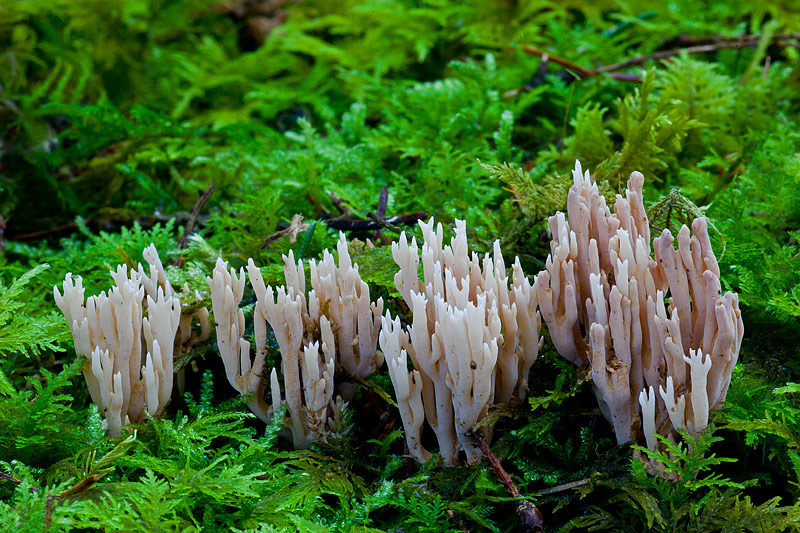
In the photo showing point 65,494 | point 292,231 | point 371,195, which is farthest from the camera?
point 371,195

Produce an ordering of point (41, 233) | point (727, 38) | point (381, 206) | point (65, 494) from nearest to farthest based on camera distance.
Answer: point (65, 494), point (381, 206), point (41, 233), point (727, 38)

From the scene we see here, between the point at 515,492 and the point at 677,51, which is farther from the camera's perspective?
the point at 677,51

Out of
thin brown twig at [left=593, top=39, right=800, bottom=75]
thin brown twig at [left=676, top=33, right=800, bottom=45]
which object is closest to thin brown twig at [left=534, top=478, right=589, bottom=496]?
thin brown twig at [left=593, top=39, right=800, bottom=75]

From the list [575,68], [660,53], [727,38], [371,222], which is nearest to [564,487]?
[371,222]

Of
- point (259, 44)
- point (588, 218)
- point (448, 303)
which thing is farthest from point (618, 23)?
point (448, 303)

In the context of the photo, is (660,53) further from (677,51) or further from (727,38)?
(727,38)

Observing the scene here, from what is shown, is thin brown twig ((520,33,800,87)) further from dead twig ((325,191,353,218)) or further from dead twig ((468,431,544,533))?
dead twig ((468,431,544,533))
